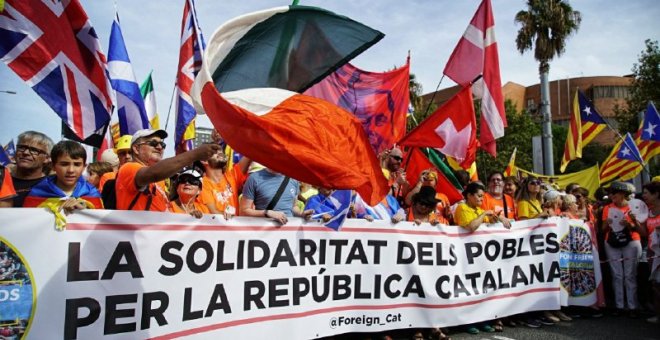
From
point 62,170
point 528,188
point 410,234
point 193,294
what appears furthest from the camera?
point 528,188

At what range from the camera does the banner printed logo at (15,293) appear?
9.21ft

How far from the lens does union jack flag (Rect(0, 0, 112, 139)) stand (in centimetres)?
368

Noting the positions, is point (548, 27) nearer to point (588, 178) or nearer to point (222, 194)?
point (588, 178)

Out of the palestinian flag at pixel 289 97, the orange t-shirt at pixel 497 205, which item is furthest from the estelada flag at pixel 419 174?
the palestinian flag at pixel 289 97

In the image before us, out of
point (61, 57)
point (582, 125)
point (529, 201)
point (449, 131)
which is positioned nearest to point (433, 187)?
point (449, 131)

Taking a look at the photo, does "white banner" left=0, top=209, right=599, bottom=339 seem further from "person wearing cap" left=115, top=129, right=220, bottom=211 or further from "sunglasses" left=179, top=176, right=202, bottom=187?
"sunglasses" left=179, top=176, right=202, bottom=187

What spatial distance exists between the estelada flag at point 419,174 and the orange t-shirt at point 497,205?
0.33 meters

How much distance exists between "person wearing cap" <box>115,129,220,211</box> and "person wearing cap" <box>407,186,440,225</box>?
2705mm

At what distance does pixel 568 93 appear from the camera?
70812 millimetres

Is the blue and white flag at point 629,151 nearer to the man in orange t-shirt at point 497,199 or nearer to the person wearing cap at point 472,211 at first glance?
the man in orange t-shirt at point 497,199

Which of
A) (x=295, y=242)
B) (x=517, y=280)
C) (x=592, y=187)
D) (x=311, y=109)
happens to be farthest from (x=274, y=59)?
(x=592, y=187)

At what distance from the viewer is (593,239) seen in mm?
6445

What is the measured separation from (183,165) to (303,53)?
142 centimetres

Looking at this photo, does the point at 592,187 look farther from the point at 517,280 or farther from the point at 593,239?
the point at 517,280
